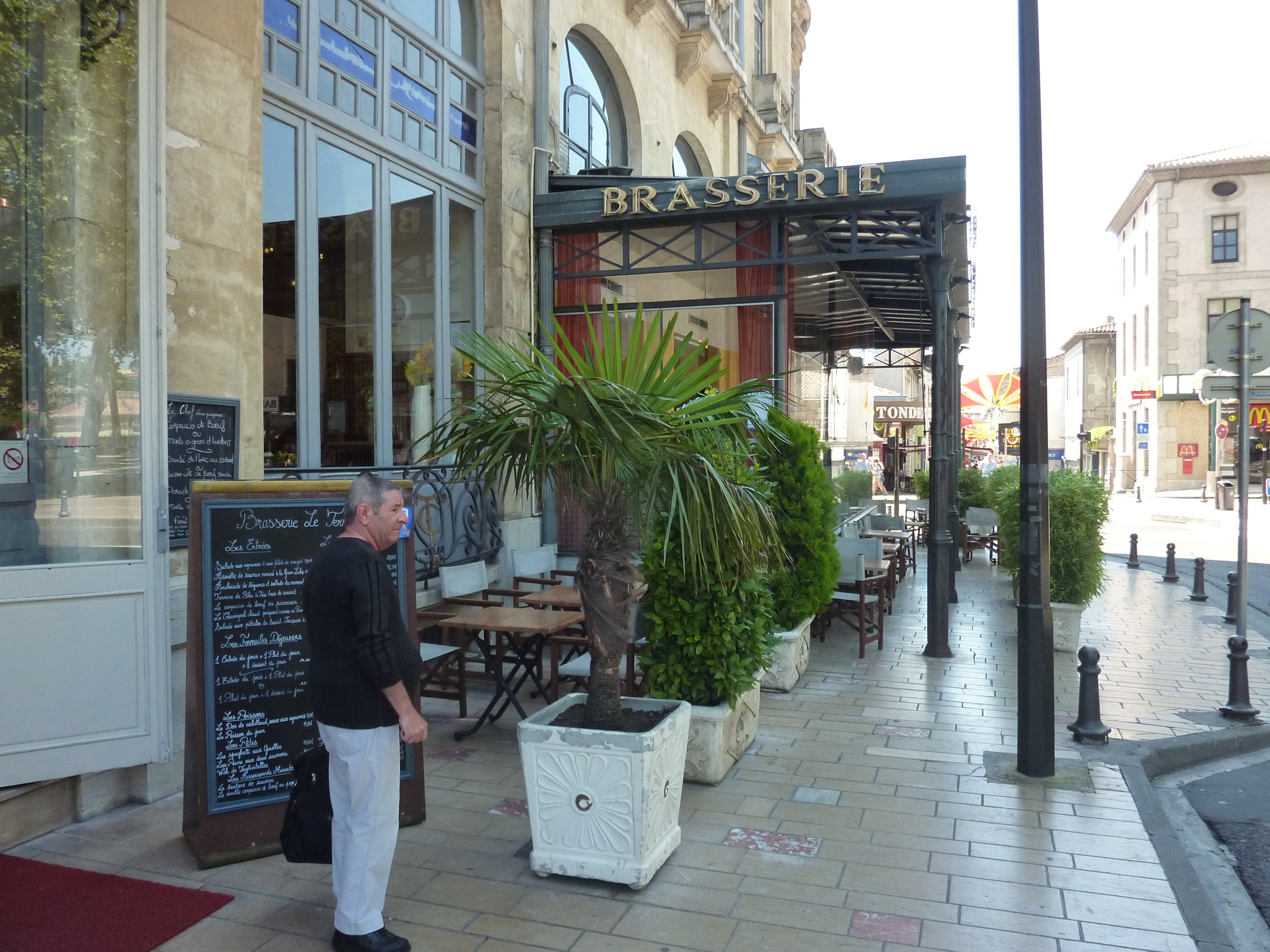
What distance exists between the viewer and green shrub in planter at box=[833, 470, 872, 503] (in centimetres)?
1769

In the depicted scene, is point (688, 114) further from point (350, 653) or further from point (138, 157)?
point (350, 653)

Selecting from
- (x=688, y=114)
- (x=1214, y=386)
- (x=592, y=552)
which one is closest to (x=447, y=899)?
(x=592, y=552)

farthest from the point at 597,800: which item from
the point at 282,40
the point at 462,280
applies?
the point at 462,280

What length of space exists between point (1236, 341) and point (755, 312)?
14.4ft

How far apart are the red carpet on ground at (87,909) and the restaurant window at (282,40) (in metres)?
5.27

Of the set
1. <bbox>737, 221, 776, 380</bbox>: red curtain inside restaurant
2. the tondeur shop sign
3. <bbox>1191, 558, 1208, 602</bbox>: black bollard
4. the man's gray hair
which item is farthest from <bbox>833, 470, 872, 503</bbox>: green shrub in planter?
the man's gray hair

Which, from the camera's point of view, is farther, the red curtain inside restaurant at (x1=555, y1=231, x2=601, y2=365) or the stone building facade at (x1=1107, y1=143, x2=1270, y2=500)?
the stone building facade at (x1=1107, y1=143, x2=1270, y2=500)

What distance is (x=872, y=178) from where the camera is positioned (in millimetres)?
9094

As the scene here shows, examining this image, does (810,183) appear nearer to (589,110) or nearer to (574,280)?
(574,280)

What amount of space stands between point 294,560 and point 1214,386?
7.43 metres

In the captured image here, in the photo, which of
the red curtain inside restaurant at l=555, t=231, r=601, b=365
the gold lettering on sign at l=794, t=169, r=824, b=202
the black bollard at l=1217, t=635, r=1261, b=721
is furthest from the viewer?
the red curtain inside restaurant at l=555, t=231, r=601, b=365

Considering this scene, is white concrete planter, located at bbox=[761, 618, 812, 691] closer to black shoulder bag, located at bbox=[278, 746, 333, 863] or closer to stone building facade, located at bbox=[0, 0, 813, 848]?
stone building facade, located at bbox=[0, 0, 813, 848]

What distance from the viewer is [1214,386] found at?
8.13 meters

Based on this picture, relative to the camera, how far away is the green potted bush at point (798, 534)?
7.70m
